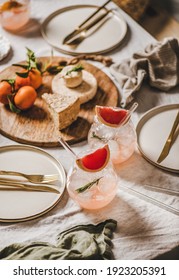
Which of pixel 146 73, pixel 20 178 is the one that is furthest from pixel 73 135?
pixel 146 73

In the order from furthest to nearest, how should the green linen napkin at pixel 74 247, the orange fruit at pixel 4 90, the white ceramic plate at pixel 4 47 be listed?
1. the white ceramic plate at pixel 4 47
2. the orange fruit at pixel 4 90
3. the green linen napkin at pixel 74 247

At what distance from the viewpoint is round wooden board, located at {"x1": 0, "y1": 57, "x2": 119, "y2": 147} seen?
154 cm

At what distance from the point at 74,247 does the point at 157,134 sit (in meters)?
0.54

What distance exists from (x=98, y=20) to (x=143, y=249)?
1184 millimetres

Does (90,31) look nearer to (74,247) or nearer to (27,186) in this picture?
(27,186)

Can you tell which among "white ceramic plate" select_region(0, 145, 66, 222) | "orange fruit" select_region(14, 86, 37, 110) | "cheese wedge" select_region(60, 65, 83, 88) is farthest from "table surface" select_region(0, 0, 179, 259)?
"cheese wedge" select_region(60, 65, 83, 88)

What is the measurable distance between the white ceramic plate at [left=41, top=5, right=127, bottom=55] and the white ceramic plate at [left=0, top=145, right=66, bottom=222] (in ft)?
2.02

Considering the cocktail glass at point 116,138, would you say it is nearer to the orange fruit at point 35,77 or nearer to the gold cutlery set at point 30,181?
the gold cutlery set at point 30,181

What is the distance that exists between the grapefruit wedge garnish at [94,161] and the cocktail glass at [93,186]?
0.05 feet

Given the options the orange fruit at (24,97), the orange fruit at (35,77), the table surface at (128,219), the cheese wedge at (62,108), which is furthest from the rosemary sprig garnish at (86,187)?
the orange fruit at (35,77)

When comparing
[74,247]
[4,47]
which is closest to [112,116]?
Answer: [74,247]

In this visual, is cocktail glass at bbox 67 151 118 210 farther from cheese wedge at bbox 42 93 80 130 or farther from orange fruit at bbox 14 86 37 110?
orange fruit at bbox 14 86 37 110

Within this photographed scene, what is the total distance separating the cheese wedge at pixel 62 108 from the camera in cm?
152

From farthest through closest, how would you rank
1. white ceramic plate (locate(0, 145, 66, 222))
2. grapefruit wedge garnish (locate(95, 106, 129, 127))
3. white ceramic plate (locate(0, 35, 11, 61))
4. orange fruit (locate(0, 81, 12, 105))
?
white ceramic plate (locate(0, 35, 11, 61))
orange fruit (locate(0, 81, 12, 105))
grapefruit wedge garnish (locate(95, 106, 129, 127))
white ceramic plate (locate(0, 145, 66, 222))
